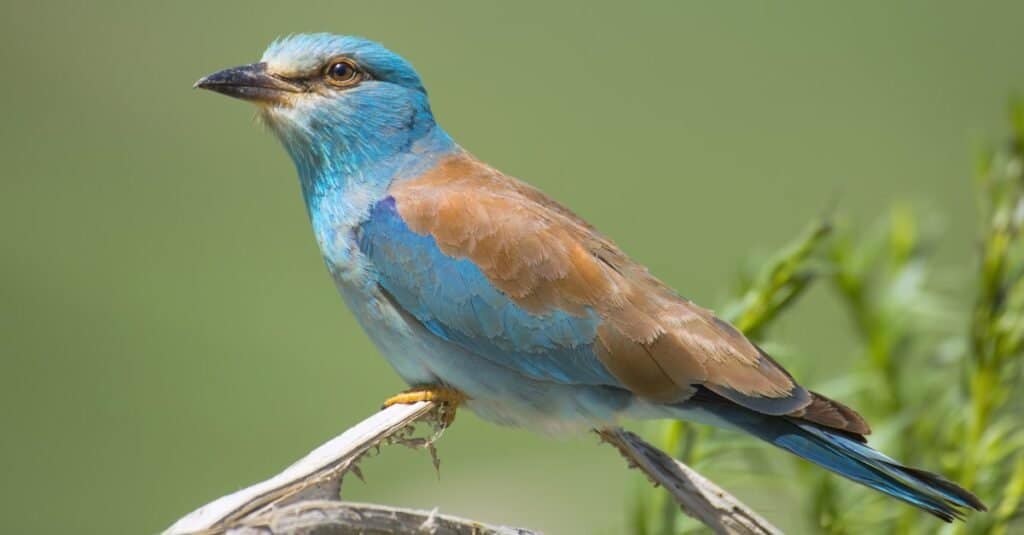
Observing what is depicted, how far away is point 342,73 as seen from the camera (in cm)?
250

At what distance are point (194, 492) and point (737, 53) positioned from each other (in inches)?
148

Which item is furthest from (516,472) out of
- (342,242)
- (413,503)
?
(342,242)

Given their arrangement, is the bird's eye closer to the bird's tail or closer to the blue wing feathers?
the blue wing feathers

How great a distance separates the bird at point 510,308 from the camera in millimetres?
2162

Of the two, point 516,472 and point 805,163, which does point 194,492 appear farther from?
point 805,163

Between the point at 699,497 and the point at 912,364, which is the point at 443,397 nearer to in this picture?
the point at 699,497

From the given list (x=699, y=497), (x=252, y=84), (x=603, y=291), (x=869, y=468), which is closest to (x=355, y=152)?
Answer: (x=252, y=84)

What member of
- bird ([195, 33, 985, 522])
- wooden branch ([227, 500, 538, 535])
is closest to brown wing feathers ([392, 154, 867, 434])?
bird ([195, 33, 985, 522])

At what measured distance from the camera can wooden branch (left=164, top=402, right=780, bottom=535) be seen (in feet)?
5.10

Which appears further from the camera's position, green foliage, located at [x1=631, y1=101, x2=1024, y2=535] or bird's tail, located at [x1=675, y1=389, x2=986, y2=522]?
green foliage, located at [x1=631, y1=101, x2=1024, y2=535]

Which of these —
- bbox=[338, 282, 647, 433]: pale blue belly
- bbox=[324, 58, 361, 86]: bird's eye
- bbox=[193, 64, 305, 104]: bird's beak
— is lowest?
bbox=[338, 282, 647, 433]: pale blue belly

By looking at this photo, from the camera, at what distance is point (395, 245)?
7.54ft

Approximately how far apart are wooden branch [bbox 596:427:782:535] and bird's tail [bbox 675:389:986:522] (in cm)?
18

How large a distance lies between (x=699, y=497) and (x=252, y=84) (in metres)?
1.00
